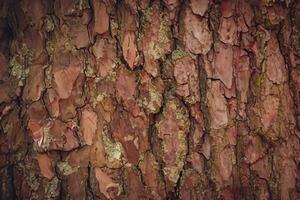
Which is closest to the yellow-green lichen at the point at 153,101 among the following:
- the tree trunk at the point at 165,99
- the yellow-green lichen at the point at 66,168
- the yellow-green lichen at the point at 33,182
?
the tree trunk at the point at 165,99

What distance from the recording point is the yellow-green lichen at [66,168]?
111 centimetres

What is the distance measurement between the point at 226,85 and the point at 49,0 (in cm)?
61

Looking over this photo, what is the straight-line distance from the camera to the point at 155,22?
1.08 meters

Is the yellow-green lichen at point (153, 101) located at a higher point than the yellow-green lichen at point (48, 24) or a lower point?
lower

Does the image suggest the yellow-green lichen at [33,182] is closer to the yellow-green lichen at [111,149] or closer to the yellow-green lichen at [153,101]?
the yellow-green lichen at [111,149]

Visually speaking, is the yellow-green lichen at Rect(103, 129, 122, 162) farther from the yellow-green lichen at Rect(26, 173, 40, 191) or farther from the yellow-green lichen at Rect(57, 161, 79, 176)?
the yellow-green lichen at Rect(26, 173, 40, 191)

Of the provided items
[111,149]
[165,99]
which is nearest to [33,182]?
[111,149]

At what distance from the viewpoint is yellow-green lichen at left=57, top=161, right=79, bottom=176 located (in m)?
1.11

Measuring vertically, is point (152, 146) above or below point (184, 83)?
below

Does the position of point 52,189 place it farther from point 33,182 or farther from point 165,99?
point 165,99

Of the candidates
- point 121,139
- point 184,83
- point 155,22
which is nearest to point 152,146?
point 121,139

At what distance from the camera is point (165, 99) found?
3.57 feet

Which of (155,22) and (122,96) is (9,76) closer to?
(122,96)

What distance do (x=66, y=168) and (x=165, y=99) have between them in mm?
379
